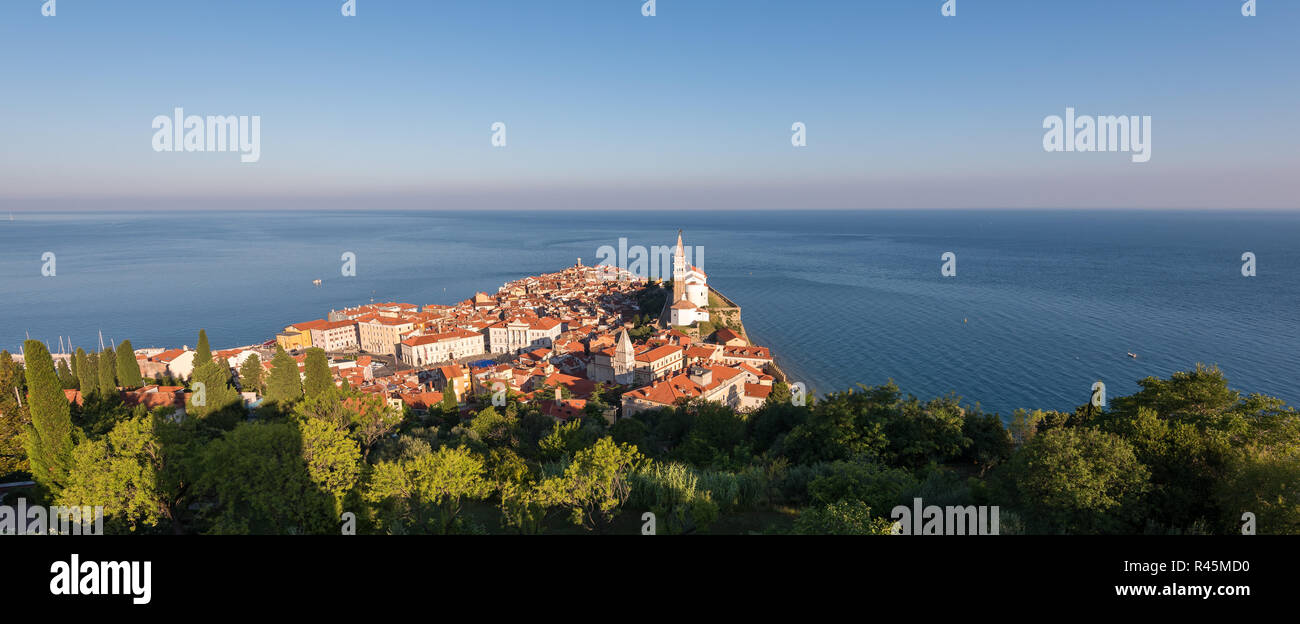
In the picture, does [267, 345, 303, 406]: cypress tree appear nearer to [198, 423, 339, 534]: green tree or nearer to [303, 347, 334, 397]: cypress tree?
[303, 347, 334, 397]: cypress tree

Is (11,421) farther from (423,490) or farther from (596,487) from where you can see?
(596,487)

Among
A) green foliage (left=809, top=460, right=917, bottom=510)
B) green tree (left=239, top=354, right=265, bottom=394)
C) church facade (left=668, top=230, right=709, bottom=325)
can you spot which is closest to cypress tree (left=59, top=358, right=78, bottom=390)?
green tree (left=239, top=354, right=265, bottom=394)

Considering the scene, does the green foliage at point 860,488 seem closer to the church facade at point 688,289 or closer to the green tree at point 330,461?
the green tree at point 330,461

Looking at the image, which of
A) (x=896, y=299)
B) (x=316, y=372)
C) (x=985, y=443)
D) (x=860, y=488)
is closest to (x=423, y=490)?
(x=860, y=488)

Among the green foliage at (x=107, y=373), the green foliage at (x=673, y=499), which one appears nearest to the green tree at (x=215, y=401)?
the green foliage at (x=107, y=373)

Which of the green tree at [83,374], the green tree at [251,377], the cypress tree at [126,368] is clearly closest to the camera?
the green tree at [83,374]
